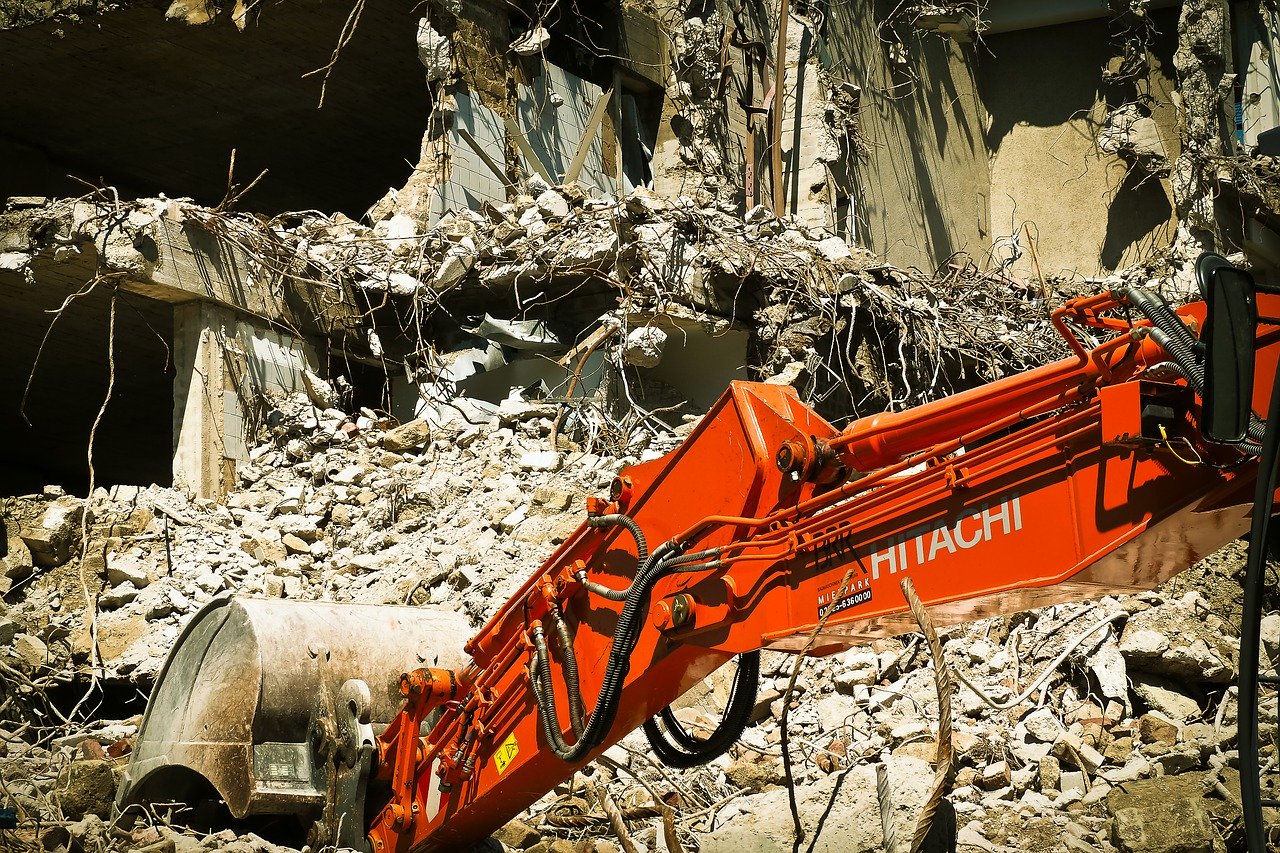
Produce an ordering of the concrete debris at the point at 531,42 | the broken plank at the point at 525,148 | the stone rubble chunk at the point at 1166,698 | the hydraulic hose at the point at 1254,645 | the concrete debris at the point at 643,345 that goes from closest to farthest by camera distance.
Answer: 1. the hydraulic hose at the point at 1254,645
2. the stone rubble chunk at the point at 1166,698
3. the concrete debris at the point at 643,345
4. the broken plank at the point at 525,148
5. the concrete debris at the point at 531,42

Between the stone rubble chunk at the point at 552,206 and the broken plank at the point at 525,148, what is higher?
the broken plank at the point at 525,148

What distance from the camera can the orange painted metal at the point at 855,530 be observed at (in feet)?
12.4

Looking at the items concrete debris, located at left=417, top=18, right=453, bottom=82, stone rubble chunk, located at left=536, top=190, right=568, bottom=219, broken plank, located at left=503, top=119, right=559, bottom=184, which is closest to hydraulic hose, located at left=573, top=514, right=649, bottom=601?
stone rubble chunk, located at left=536, top=190, right=568, bottom=219

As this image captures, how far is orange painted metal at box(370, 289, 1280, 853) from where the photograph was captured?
378 centimetres

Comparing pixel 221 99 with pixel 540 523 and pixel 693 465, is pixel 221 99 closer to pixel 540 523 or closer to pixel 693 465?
pixel 540 523

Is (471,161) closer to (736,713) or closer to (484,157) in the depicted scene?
(484,157)

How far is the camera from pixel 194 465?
9992 millimetres

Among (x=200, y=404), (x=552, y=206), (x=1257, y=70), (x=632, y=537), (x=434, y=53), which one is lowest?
(x=632, y=537)

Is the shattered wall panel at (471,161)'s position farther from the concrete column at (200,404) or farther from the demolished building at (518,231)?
the concrete column at (200,404)

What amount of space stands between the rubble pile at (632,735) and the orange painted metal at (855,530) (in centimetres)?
53

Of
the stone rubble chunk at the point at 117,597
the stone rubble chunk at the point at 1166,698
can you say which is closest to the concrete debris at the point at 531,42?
the stone rubble chunk at the point at 117,597

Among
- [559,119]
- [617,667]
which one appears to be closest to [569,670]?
[617,667]

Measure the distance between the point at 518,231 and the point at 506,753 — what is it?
593cm

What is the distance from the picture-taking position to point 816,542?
4410mm
